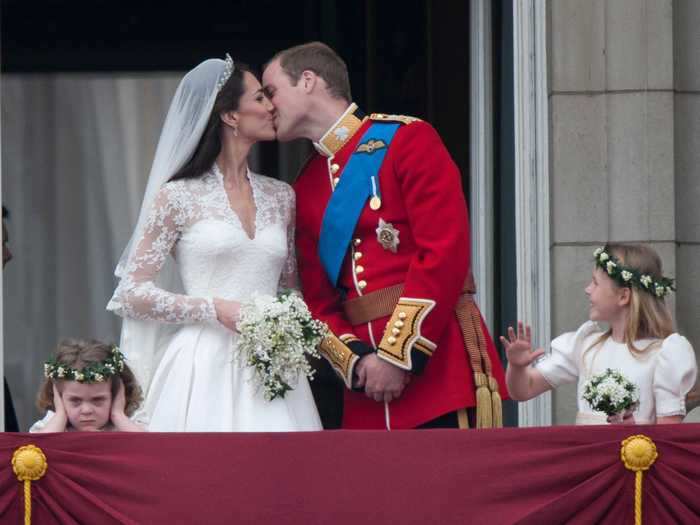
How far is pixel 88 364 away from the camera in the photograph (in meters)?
6.77

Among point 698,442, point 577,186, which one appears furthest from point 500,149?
point 698,442

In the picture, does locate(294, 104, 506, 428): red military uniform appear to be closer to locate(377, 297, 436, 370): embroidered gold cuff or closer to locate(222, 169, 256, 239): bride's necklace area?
locate(377, 297, 436, 370): embroidered gold cuff

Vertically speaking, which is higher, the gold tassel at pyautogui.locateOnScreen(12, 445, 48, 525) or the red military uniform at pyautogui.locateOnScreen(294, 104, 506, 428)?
the red military uniform at pyautogui.locateOnScreen(294, 104, 506, 428)

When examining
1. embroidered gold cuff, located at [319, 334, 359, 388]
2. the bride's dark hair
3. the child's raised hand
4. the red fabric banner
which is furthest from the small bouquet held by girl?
the bride's dark hair

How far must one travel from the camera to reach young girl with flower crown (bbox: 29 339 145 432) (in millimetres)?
6734

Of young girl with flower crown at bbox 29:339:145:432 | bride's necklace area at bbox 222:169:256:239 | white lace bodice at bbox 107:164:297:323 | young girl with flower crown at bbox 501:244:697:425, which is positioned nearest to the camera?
young girl with flower crown at bbox 29:339:145:432

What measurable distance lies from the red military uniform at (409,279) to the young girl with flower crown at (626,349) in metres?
0.25

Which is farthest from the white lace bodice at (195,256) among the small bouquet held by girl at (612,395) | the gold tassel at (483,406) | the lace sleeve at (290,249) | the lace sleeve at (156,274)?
the small bouquet held by girl at (612,395)

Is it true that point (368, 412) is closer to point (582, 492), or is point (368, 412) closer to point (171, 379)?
point (171, 379)

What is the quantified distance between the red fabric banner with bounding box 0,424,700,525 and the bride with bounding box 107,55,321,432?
35.0 inches

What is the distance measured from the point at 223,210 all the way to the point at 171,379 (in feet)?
1.89

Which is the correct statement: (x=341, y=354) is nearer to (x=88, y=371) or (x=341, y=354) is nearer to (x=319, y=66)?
(x=88, y=371)

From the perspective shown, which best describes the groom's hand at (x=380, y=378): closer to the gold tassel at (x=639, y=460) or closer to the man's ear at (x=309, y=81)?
the man's ear at (x=309, y=81)

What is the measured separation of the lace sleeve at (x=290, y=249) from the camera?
747cm
